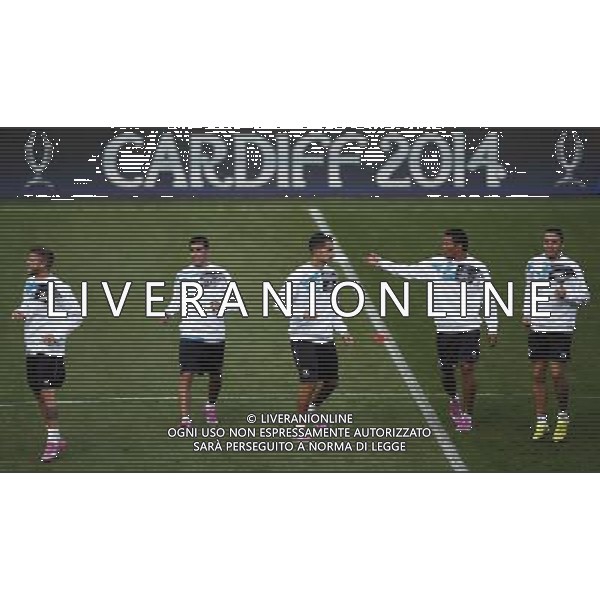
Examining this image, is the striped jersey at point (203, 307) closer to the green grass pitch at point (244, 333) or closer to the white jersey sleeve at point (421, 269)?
the green grass pitch at point (244, 333)

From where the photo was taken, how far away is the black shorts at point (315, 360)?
46406 millimetres

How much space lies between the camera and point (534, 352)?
153ft

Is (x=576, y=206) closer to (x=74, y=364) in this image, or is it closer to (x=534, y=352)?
(x=534, y=352)

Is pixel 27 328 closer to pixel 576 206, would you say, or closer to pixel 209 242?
pixel 209 242

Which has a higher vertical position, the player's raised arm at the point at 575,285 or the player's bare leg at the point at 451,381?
the player's raised arm at the point at 575,285

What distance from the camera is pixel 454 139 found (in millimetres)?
46344

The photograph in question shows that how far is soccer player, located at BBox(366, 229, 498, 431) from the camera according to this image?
46438mm

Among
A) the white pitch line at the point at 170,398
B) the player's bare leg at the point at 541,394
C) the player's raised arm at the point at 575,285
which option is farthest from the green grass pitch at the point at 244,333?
the player's bare leg at the point at 541,394

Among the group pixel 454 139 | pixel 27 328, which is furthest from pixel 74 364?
pixel 454 139

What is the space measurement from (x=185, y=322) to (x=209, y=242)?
0.68 metres

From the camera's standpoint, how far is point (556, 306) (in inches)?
1832

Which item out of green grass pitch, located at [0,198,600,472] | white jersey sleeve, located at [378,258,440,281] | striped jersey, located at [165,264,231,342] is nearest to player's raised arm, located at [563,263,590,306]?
green grass pitch, located at [0,198,600,472]

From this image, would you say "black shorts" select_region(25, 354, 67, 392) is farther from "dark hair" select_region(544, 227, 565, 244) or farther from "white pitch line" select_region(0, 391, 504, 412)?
"dark hair" select_region(544, 227, 565, 244)

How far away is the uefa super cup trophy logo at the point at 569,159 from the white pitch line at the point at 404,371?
182 cm
